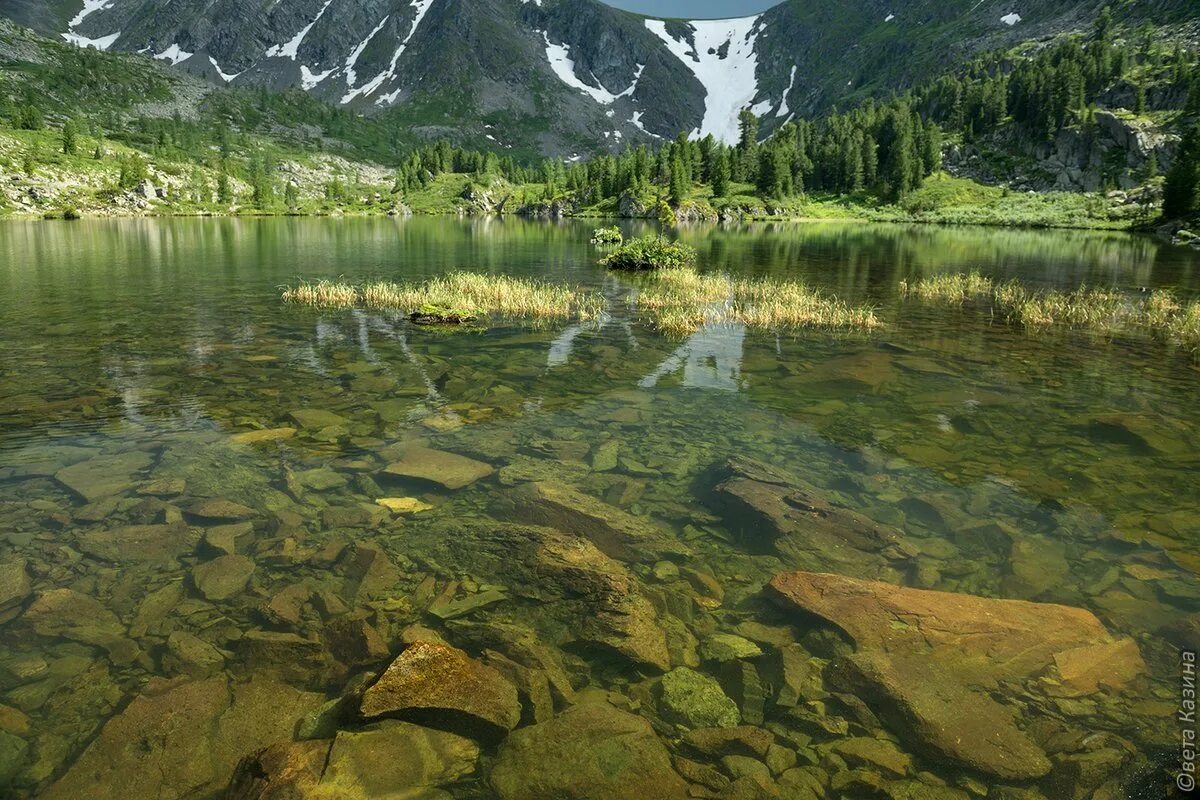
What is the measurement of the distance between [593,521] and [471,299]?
2781 cm

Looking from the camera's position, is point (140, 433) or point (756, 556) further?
point (140, 433)

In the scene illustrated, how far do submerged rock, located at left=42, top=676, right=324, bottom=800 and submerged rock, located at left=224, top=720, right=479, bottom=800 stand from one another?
456 millimetres

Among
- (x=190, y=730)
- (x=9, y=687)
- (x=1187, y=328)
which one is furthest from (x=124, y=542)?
(x=1187, y=328)

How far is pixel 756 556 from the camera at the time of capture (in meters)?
11.4

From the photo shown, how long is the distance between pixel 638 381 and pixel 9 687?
17490 millimetres

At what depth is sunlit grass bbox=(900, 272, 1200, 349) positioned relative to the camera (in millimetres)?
30688

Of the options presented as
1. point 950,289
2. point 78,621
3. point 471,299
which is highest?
point 950,289

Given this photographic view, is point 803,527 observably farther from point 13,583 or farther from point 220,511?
point 13,583

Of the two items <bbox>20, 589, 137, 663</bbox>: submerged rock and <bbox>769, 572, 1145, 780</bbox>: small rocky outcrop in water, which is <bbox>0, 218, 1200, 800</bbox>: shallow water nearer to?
<bbox>20, 589, 137, 663</bbox>: submerged rock

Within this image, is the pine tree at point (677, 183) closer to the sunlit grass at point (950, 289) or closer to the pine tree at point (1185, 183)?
the pine tree at point (1185, 183)

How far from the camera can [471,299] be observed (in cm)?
3753

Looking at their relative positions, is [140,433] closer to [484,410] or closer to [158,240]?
[484,410]

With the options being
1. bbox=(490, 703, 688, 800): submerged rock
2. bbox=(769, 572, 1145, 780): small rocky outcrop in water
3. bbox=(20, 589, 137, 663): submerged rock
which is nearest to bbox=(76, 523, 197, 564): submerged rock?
bbox=(20, 589, 137, 663): submerged rock

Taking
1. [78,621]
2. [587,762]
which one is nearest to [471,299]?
[78,621]
